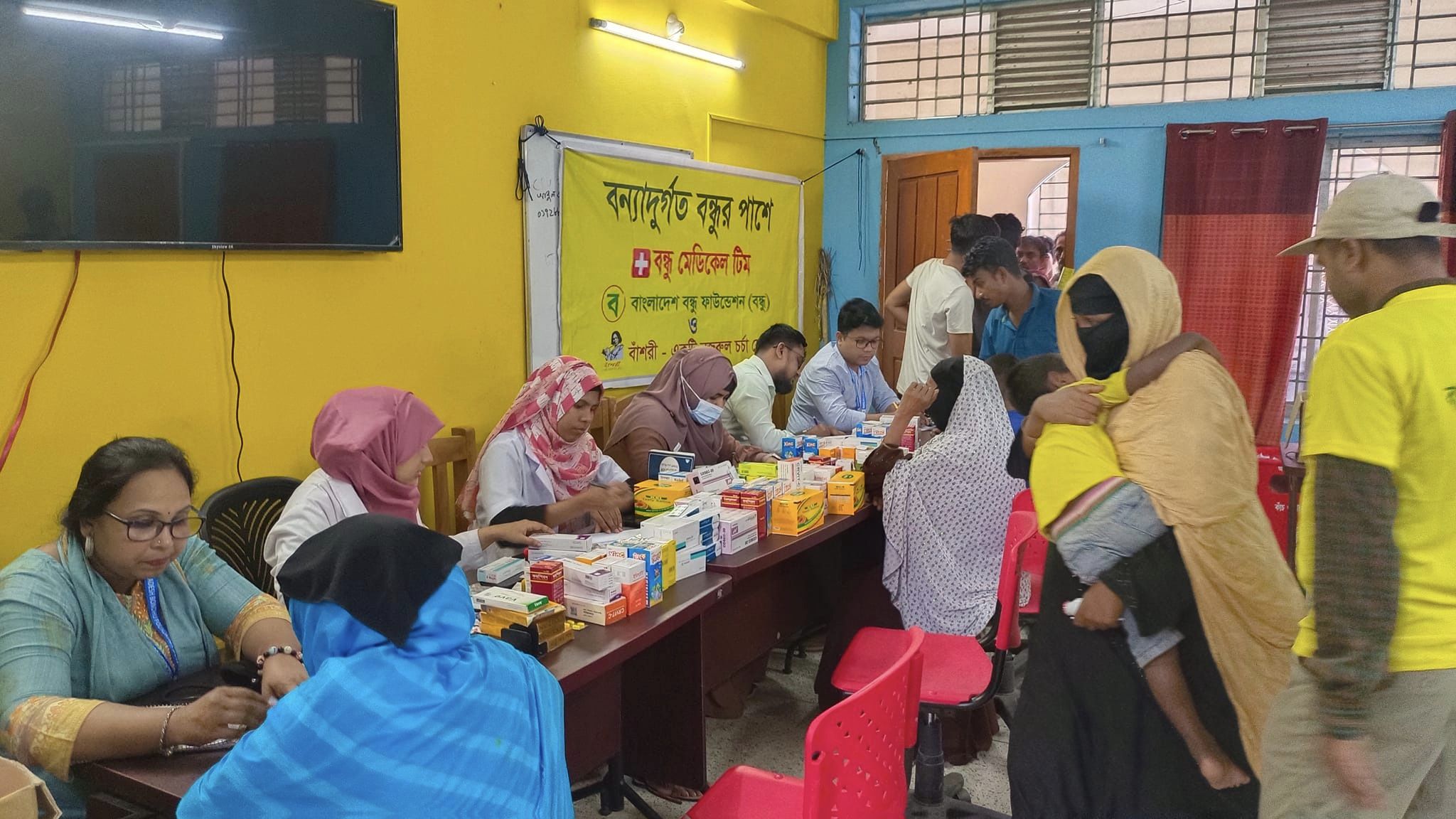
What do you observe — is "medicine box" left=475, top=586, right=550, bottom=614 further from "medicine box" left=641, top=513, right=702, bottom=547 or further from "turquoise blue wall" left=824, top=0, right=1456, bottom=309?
"turquoise blue wall" left=824, top=0, right=1456, bottom=309

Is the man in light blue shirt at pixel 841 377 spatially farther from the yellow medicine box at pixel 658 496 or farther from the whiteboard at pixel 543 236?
the yellow medicine box at pixel 658 496

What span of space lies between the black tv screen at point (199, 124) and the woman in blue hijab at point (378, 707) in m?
1.94

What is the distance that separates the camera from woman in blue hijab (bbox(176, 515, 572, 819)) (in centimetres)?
132

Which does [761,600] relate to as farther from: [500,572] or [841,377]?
[841,377]

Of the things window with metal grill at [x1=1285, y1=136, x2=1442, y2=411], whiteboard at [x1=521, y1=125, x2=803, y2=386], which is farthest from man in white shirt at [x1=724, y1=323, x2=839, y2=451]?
window with metal grill at [x1=1285, y1=136, x2=1442, y2=411]

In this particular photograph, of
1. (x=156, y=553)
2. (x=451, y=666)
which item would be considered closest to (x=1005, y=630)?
(x=451, y=666)

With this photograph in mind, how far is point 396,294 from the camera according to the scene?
377 centimetres

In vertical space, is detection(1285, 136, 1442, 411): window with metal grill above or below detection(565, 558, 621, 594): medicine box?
above

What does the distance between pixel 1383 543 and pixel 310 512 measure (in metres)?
2.29

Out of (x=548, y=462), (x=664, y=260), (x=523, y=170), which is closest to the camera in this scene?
(x=548, y=462)

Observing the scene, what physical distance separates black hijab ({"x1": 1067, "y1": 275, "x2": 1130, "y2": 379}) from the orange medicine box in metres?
1.44

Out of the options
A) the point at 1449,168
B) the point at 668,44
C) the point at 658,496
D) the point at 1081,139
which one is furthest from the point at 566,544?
the point at 1449,168

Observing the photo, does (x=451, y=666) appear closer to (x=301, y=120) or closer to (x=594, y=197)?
(x=301, y=120)

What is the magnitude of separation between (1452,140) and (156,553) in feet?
21.4
